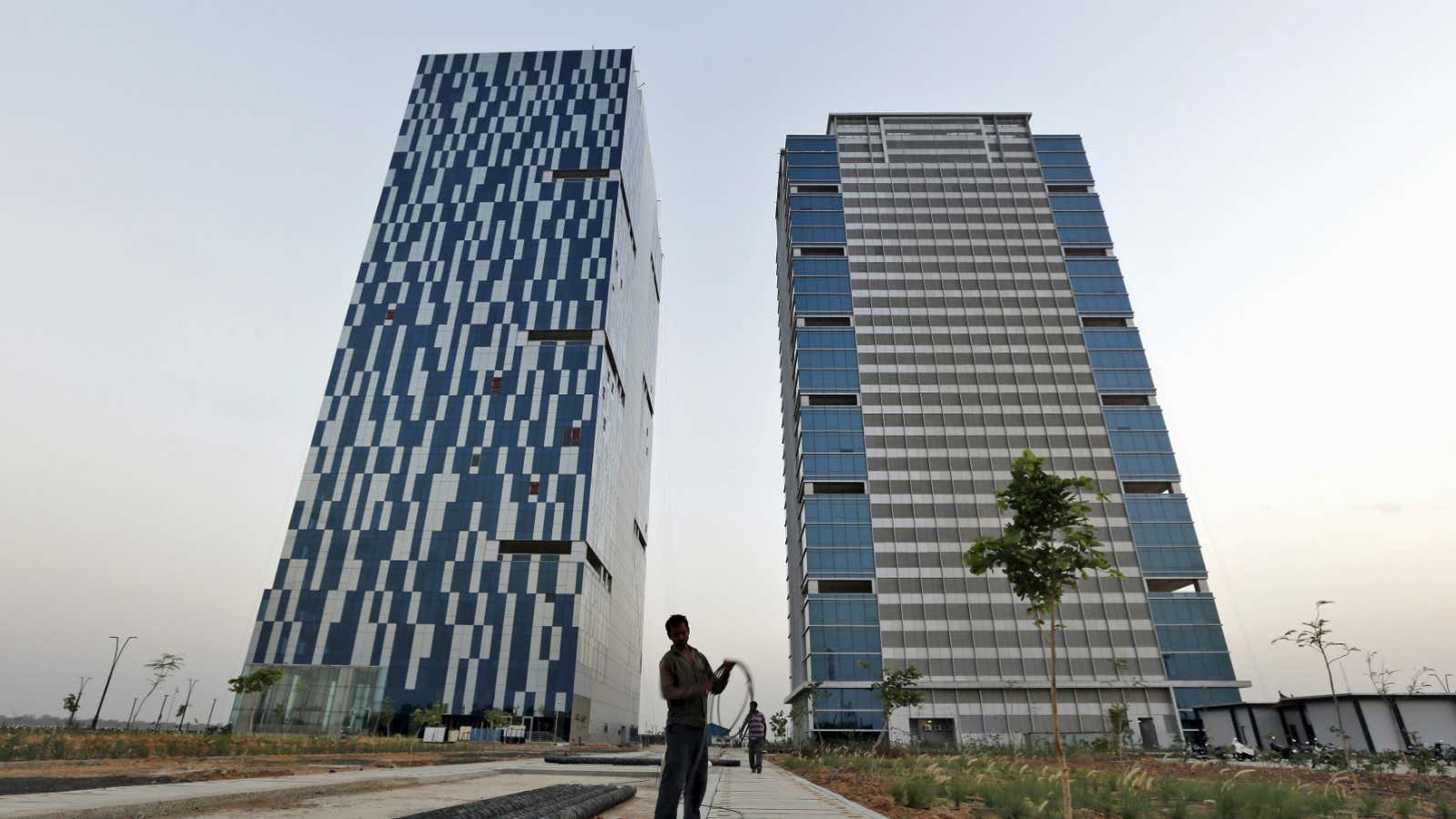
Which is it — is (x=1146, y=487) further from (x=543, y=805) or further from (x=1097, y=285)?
(x=543, y=805)

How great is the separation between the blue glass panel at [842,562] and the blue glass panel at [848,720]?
13029mm

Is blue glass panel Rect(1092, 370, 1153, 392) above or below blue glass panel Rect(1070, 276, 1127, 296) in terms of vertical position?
below

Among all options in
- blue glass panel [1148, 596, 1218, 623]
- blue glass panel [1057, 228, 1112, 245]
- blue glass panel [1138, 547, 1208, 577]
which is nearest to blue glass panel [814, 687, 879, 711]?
blue glass panel [1148, 596, 1218, 623]

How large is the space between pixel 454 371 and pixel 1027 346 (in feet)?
221

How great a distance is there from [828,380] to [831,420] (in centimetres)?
513

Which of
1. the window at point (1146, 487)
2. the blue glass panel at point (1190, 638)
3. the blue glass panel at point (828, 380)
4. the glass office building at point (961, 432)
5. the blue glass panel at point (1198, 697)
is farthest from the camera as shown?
the blue glass panel at point (828, 380)

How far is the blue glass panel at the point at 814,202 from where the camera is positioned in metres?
90.7

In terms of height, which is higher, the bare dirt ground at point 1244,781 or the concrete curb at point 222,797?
the concrete curb at point 222,797

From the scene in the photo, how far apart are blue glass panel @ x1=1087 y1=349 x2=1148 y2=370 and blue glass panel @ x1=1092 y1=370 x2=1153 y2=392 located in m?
0.75

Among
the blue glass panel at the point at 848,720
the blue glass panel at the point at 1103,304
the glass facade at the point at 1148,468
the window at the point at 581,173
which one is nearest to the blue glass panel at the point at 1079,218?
the glass facade at the point at 1148,468

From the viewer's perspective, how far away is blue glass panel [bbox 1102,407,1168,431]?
7519 cm

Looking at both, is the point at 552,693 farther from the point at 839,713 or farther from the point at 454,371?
the point at 454,371

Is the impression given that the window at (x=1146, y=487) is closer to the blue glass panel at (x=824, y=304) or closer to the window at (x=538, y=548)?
the blue glass panel at (x=824, y=304)

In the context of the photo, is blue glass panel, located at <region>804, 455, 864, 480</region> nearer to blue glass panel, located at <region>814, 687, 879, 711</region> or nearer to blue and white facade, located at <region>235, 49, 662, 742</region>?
blue glass panel, located at <region>814, 687, 879, 711</region>
